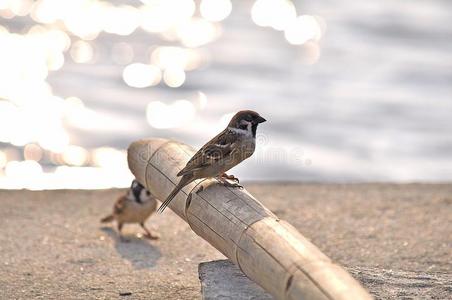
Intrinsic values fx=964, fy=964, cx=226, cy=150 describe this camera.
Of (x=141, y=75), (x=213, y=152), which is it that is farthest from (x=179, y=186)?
(x=141, y=75)

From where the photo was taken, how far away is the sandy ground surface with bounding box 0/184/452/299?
589cm

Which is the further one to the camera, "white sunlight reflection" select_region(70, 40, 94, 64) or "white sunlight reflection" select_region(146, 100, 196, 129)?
"white sunlight reflection" select_region(70, 40, 94, 64)

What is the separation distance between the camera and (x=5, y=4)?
16.5 metres

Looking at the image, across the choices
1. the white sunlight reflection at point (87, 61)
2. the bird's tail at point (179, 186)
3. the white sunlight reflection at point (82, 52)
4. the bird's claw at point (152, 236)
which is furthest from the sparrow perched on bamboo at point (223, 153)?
the white sunlight reflection at point (82, 52)

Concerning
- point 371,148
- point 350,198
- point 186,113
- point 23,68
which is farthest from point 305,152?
point 23,68

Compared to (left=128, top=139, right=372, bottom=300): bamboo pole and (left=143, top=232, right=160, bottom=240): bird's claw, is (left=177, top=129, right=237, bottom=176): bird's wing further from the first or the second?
(left=143, top=232, right=160, bottom=240): bird's claw

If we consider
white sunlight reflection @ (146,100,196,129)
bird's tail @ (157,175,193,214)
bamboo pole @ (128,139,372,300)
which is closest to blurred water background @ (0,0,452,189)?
white sunlight reflection @ (146,100,196,129)

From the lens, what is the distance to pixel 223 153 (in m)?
5.59

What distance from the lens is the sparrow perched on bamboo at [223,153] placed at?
545 cm

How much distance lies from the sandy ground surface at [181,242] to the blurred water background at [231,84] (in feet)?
4.94

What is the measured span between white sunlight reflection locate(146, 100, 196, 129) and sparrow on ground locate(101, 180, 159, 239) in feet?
13.9

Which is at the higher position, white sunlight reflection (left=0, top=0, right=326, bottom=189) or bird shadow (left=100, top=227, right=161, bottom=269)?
white sunlight reflection (left=0, top=0, right=326, bottom=189)

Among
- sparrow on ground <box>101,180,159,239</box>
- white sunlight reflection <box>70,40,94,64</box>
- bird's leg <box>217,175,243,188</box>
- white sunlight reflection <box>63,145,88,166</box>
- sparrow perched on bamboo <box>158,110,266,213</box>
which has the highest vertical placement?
sparrow perched on bamboo <box>158,110,266,213</box>

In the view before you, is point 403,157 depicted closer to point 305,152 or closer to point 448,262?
point 305,152
